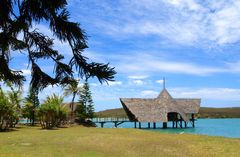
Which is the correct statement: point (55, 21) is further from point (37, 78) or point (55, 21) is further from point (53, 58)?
point (37, 78)

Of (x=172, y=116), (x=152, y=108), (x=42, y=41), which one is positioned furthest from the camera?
(x=172, y=116)

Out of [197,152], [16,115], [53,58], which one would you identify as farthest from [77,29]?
[16,115]

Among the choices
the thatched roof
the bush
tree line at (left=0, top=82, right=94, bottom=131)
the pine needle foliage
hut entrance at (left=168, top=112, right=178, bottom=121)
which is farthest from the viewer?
hut entrance at (left=168, top=112, right=178, bottom=121)

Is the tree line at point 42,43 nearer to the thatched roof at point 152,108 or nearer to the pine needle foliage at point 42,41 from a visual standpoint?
the pine needle foliage at point 42,41

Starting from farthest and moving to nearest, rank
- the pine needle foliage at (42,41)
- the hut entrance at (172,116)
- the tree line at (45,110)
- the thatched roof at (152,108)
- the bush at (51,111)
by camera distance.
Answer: the hut entrance at (172,116) < the thatched roof at (152,108) < the bush at (51,111) < the tree line at (45,110) < the pine needle foliage at (42,41)

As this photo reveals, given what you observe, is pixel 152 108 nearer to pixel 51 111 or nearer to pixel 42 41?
pixel 51 111

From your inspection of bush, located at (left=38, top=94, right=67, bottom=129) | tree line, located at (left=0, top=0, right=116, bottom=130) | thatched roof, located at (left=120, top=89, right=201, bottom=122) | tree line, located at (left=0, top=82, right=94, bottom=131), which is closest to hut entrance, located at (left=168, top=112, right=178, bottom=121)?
thatched roof, located at (left=120, top=89, right=201, bottom=122)

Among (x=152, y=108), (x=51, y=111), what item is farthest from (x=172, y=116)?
(x=51, y=111)

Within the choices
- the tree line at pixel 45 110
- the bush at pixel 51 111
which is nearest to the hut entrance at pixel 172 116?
the tree line at pixel 45 110

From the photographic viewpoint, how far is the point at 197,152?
18078mm

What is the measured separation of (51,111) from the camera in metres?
40.1

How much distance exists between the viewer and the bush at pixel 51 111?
39812mm

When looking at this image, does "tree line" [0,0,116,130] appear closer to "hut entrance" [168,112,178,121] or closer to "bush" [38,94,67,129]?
"bush" [38,94,67,129]

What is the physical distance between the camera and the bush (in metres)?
39.8
